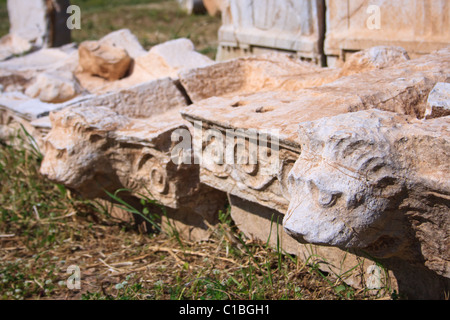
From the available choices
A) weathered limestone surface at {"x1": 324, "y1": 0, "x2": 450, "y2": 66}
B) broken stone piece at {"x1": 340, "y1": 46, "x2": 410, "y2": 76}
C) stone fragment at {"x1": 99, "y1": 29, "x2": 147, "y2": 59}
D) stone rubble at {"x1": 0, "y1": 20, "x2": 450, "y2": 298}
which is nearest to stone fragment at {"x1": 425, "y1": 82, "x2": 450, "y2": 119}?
stone rubble at {"x1": 0, "y1": 20, "x2": 450, "y2": 298}

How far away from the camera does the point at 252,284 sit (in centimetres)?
241

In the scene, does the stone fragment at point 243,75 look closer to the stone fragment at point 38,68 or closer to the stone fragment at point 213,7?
the stone fragment at point 38,68

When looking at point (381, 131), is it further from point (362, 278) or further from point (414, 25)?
point (414, 25)

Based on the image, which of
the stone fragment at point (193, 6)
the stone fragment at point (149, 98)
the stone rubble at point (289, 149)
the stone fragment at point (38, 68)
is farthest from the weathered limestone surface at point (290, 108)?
the stone fragment at point (193, 6)

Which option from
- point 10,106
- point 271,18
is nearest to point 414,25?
point 271,18

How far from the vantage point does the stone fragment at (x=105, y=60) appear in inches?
168

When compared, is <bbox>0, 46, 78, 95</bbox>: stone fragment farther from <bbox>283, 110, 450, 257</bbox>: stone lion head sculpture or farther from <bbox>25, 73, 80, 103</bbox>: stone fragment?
<bbox>283, 110, 450, 257</bbox>: stone lion head sculpture

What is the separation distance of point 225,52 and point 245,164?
9.60ft

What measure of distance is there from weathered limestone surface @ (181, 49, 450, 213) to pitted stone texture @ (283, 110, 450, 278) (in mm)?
277

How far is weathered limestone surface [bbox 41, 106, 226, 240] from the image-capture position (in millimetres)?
2668

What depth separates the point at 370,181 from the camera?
1.56 metres

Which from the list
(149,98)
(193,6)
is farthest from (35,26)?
(193,6)

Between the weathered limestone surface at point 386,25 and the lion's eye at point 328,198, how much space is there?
1895 mm

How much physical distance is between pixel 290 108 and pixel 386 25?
1.57 m
